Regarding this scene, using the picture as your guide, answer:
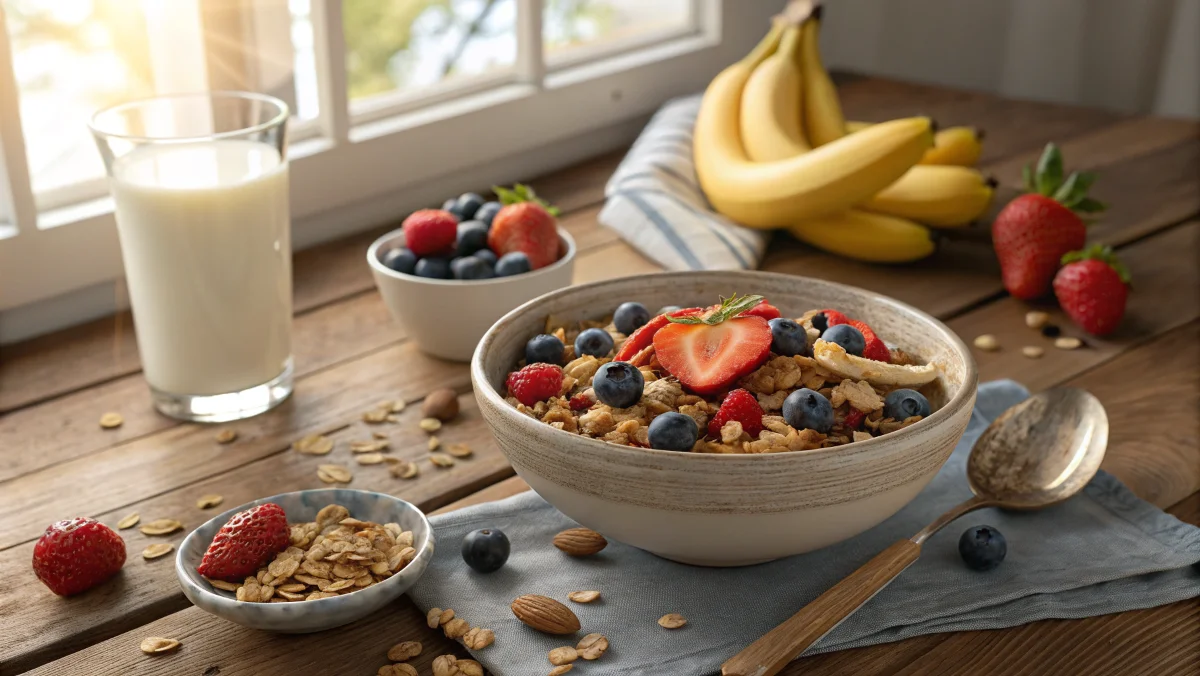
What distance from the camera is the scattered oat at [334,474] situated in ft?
3.09

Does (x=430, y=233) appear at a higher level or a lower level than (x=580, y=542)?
higher

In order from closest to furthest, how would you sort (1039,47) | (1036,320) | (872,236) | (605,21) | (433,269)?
1. (433,269)
2. (1036,320)
3. (872,236)
4. (605,21)
5. (1039,47)

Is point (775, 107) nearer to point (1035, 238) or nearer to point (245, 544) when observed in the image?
point (1035, 238)

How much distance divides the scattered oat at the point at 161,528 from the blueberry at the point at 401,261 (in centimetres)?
35

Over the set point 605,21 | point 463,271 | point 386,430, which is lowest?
point 386,430

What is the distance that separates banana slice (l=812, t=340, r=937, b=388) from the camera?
0.81m

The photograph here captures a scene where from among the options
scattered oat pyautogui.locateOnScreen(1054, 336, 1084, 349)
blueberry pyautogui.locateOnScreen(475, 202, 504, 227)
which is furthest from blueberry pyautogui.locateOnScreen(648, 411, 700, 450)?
scattered oat pyautogui.locateOnScreen(1054, 336, 1084, 349)

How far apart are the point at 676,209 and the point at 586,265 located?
0.13 meters

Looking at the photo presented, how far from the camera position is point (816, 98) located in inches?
62.6

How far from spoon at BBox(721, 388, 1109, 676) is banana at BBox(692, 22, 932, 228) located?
387 mm

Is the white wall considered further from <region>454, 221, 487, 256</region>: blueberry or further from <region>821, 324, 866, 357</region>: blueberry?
<region>821, 324, 866, 357</region>: blueberry


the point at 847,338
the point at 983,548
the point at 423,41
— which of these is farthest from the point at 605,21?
the point at 983,548

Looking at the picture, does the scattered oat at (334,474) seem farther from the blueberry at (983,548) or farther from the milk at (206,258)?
the blueberry at (983,548)

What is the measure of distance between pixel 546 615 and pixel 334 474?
278 mm
